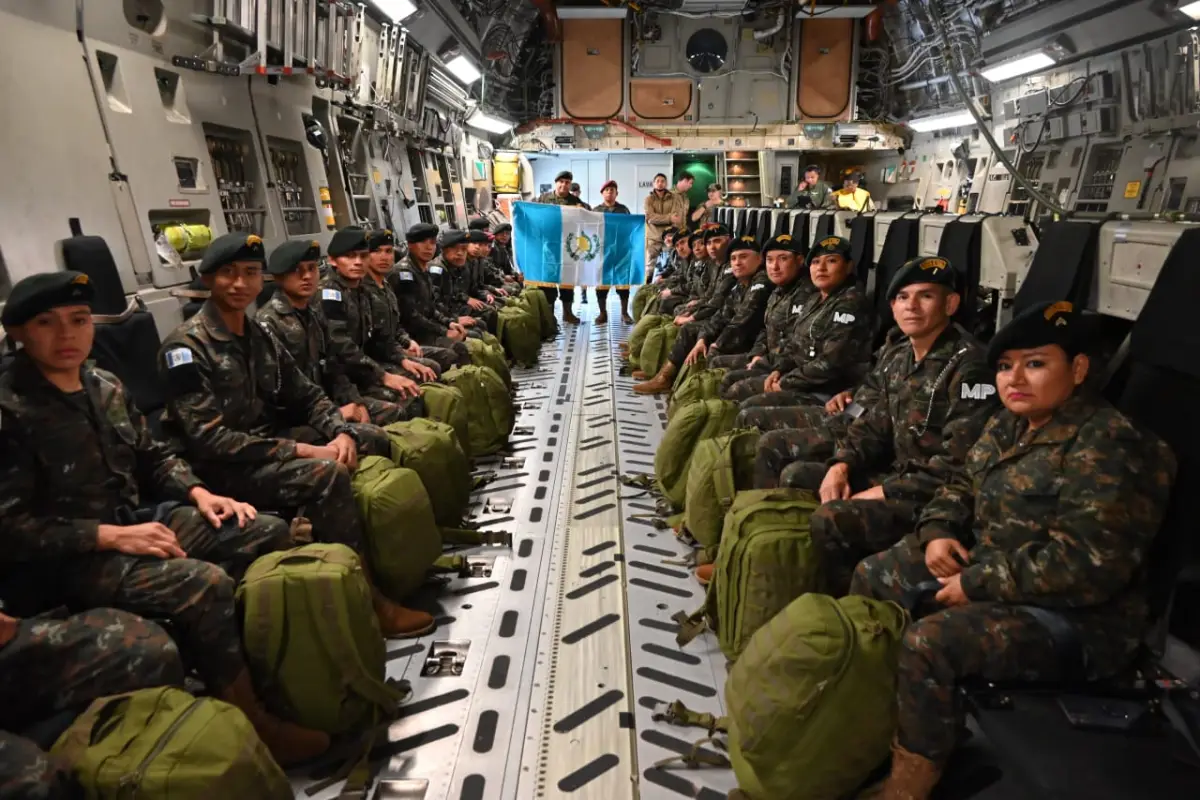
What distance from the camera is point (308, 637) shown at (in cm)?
214

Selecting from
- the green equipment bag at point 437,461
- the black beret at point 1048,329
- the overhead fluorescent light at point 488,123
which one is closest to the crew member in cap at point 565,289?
the overhead fluorescent light at point 488,123

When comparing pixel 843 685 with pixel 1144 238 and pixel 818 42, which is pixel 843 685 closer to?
pixel 1144 238

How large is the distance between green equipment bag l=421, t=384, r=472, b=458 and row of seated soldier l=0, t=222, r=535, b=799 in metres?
0.78

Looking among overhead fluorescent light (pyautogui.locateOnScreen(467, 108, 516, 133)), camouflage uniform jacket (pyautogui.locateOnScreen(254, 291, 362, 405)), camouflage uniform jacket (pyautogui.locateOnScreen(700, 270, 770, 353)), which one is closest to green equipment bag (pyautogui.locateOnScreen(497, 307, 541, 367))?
camouflage uniform jacket (pyautogui.locateOnScreen(700, 270, 770, 353))

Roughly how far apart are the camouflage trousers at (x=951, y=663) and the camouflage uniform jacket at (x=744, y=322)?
142 inches

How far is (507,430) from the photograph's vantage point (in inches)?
189

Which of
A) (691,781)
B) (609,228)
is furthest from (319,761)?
(609,228)

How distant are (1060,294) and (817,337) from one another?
63.4 inches

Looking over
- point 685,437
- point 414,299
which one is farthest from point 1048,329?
point 414,299

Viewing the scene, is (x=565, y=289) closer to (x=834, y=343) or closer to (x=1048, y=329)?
(x=834, y=343)

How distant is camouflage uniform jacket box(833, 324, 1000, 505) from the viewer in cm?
247

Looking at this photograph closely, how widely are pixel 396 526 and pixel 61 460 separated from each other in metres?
1.12

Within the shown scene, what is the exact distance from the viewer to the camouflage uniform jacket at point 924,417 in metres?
2.47

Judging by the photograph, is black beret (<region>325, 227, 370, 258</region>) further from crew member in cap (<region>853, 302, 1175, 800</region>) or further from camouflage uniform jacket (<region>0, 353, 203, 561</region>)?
crew member in cap (<region>853, 302, 1175, 800</region>)
